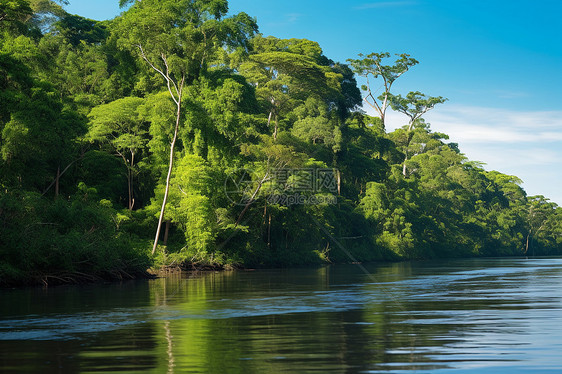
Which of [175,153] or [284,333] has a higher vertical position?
[175,153]

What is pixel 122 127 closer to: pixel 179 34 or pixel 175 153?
pixel 175 153

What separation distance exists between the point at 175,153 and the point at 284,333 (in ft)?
118

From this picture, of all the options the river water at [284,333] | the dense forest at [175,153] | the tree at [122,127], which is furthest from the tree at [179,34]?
the river water at [284,333]

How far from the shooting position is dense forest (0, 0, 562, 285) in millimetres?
30406

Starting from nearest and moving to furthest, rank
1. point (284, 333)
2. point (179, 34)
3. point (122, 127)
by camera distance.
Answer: point (284, 333)
point (179, 34)
point (122, 127)

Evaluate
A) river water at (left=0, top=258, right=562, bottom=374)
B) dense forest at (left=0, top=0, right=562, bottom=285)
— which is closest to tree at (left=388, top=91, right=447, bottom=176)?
dense forest at (left=0, top=0, right=562, bottom=285)

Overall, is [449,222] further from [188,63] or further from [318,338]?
[318,338]

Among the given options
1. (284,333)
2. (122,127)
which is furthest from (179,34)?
(284,333)

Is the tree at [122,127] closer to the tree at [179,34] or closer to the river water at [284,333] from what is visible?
the tree at [179,34]

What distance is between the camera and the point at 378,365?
8.06 m

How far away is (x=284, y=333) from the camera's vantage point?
11.5 m

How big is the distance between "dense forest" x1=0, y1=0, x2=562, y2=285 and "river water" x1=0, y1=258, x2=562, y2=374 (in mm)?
10681

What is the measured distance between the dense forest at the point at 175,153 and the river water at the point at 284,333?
10681mm

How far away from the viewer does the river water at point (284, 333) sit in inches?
324
